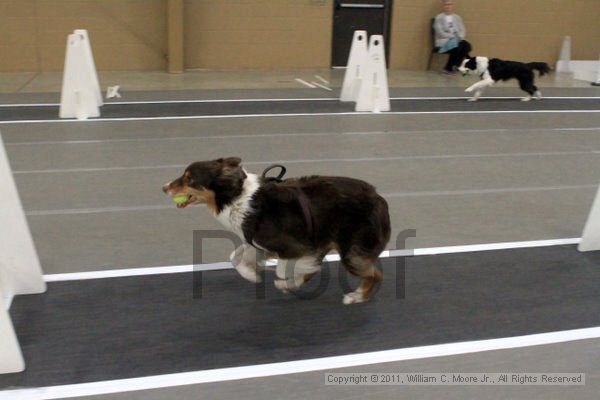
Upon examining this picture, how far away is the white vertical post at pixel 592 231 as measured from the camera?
420cm

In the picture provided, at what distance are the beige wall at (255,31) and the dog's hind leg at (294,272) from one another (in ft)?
32.7

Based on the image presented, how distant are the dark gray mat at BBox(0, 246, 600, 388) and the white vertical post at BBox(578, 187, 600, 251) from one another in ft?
1.01

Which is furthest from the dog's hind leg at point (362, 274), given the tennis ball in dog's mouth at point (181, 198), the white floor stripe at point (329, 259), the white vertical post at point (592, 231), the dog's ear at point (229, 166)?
the white vertical post at point (592, 231)

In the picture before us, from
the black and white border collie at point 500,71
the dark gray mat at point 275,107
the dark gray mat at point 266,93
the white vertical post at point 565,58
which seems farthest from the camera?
the white vertical post at point 565,58

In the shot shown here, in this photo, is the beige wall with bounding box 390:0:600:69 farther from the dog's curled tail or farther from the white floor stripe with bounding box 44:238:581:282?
the white floor stripe with bounding box 44:238:581:282

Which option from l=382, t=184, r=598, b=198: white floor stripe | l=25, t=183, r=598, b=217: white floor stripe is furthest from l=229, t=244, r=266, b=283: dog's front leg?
l=382, t=184, r=598, b=198: white floor stripe

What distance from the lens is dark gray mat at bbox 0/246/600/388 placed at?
2.93 metres

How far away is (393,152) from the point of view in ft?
22.4

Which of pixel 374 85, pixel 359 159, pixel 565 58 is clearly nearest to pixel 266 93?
pixel 374 85

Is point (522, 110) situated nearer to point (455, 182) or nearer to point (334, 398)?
point (455, 182)

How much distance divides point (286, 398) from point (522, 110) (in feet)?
26.5

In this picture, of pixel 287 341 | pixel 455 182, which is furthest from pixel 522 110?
pixel 287 341

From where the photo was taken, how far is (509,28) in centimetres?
→ 1416

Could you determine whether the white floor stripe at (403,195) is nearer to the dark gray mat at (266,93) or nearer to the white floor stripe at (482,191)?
the white floor stripe at (482,191)
